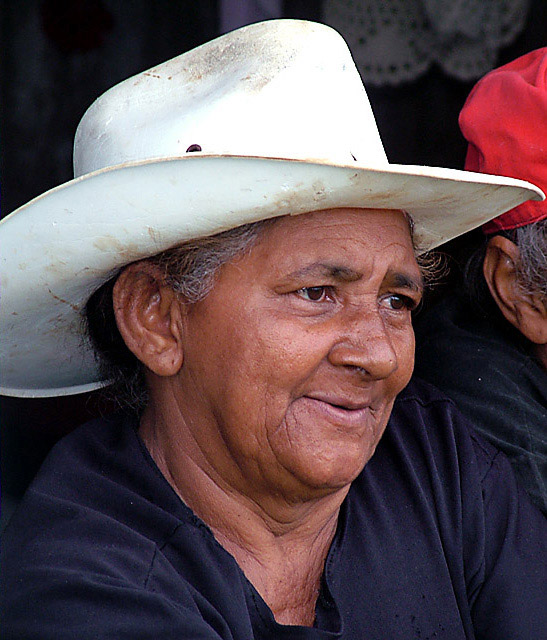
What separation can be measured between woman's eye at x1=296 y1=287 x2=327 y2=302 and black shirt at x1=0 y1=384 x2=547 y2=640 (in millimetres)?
477

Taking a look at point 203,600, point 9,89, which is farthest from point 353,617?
point 9,89

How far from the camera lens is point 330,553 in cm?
199

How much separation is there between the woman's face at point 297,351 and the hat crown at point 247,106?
6.7 inches

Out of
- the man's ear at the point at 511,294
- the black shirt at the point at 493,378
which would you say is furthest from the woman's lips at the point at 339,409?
the man's ear at the point at 511,294

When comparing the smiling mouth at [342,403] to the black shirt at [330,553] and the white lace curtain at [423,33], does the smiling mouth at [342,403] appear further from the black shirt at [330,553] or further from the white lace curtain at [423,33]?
the white lace curtain at [423,33]

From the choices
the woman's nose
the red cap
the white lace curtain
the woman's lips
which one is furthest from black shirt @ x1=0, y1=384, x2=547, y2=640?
the white lace curtain

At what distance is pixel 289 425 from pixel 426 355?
92 centimetres

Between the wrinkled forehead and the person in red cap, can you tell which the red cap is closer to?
the person in red cap

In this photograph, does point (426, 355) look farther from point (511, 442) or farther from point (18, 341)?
point (18, 341)

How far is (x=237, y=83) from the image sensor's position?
1733mm

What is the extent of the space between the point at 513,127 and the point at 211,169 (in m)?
1.18

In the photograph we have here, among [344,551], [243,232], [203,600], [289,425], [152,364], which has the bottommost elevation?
[344,551]

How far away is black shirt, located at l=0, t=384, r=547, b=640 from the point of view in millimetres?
1552

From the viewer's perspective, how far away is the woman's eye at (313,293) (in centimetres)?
181
